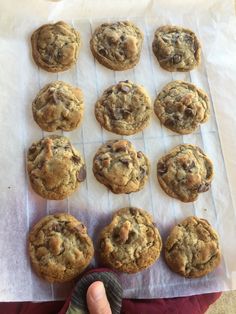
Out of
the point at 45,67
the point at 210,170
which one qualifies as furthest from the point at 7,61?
the point at 210,170

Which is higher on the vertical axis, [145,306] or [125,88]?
[125,88]

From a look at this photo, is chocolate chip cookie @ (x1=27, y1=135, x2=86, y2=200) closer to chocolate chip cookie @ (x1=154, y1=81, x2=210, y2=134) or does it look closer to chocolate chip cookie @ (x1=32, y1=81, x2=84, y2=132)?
chocolate chip cookie @ (x1=32, y1=81, x2=84, y2=132)

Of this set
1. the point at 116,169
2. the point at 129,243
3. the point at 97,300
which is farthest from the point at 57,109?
the point at 97,300

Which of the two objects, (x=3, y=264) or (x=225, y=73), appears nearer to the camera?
(x=3, y=264)

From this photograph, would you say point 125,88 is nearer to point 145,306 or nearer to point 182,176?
point 182,176

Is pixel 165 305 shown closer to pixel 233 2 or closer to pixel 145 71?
pixel 145 71

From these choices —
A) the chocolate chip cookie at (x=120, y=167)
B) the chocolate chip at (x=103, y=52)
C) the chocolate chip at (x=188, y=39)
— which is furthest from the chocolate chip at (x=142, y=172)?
the chocolate chip at (x=188, y=39)
